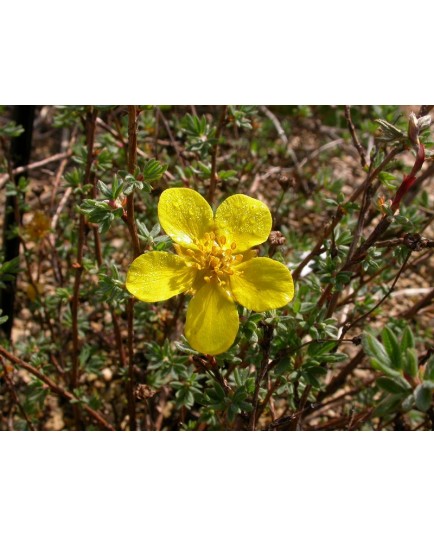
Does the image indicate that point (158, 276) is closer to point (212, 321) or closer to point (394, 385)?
point (212, 321)

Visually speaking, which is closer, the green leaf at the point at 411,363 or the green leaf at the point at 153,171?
the green leaf at the point at 411,363

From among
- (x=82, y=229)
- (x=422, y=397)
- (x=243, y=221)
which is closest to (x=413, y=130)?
(x=243, y=221)

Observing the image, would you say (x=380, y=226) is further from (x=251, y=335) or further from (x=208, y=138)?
(x=208, y=138)

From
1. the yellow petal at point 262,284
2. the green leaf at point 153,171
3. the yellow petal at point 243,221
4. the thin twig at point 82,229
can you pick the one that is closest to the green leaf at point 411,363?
the yellow petal at point 262,284

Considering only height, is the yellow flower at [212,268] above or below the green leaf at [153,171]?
below

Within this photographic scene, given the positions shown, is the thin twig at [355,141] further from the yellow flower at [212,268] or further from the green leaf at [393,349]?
the green leaf at [393,349]

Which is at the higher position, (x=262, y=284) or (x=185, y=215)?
(x=185, y=215)

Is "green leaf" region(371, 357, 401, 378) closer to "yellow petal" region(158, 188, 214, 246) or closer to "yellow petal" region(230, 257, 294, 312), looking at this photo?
"yellow petal" region(230, 257, 294, 312)
